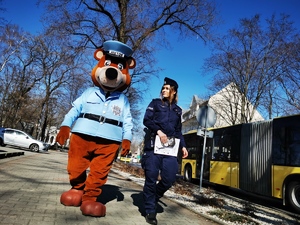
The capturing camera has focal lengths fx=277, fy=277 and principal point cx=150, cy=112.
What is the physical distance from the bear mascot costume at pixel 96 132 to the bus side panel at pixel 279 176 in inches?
246

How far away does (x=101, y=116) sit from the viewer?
4.03 m

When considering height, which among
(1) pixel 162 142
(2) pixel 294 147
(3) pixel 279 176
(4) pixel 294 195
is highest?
(2) pixel 294 147

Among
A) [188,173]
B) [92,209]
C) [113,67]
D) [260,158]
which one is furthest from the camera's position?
[188,173]

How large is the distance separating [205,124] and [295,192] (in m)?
3.19

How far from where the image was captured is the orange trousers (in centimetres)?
386

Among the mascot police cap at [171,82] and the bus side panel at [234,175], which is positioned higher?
the mascot police cap at [171,82]

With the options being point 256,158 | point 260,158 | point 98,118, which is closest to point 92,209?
point 98,118

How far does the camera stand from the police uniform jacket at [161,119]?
4.12m

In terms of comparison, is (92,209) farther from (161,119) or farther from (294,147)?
(294,147)

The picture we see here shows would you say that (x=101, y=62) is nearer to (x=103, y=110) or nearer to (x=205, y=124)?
(x=103, y=110)

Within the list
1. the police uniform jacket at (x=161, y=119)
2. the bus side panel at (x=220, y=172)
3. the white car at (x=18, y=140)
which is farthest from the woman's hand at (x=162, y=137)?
the white car at (x=18, y=140)

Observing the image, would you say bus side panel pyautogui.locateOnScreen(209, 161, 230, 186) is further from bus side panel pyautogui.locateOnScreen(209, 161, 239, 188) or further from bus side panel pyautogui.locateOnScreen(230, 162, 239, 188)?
A: bus side panel pyautogui.locateOnScreen(230, 162, 239, 188)

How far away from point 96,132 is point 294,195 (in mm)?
6696

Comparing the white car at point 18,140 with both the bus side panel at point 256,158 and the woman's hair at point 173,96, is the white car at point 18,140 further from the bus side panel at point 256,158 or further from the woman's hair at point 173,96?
the woman's hair at point 173,96
